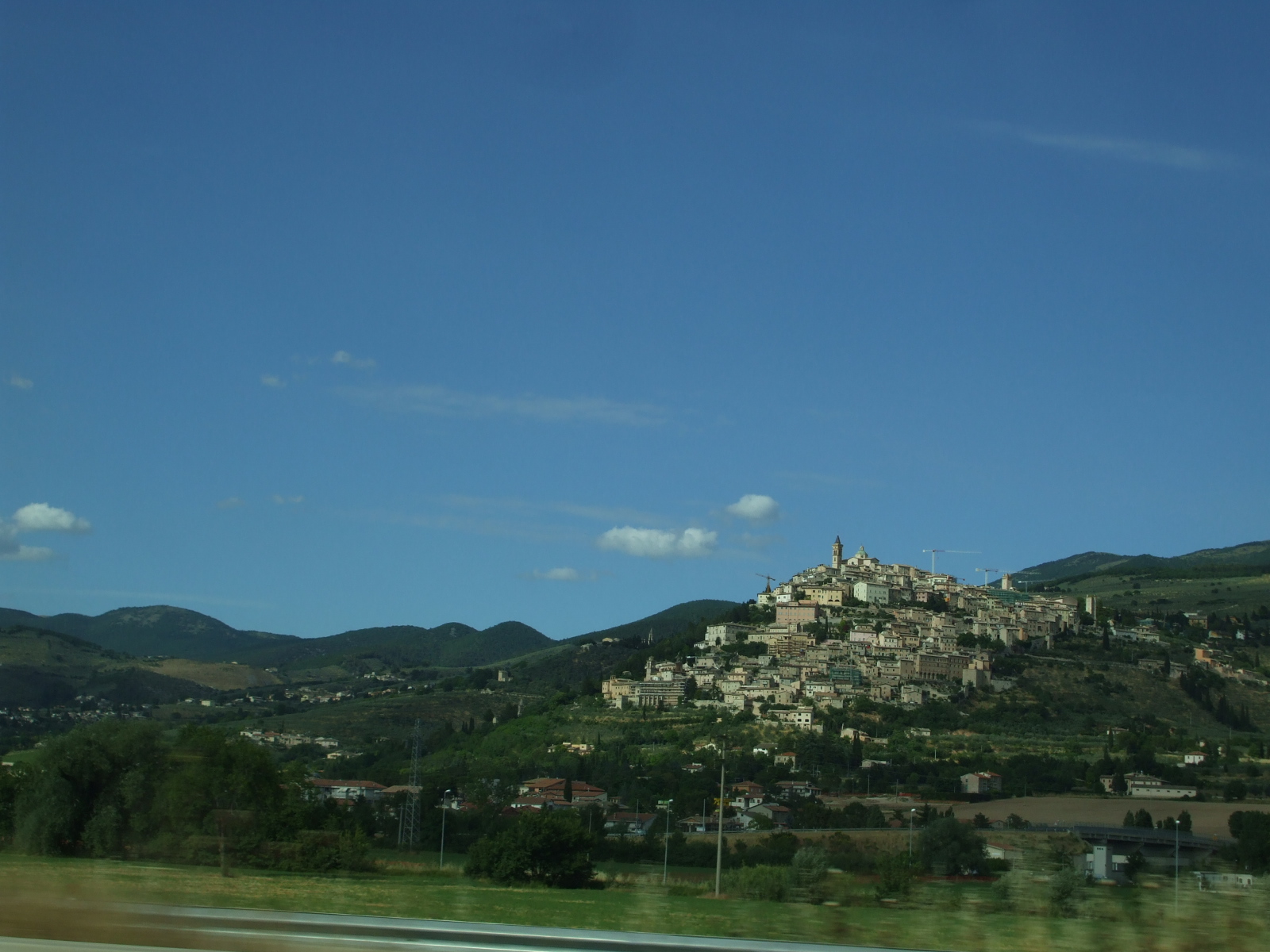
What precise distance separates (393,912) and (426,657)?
545 ft

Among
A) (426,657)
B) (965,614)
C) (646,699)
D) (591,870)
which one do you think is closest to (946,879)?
(591,870)

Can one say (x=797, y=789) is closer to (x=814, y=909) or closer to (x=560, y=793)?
(x=560, y=793)

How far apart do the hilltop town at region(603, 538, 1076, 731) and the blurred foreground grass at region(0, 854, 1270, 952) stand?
6608 cm

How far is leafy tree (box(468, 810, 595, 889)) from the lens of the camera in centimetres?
991

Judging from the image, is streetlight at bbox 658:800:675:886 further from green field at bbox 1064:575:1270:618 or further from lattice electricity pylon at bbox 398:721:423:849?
green field at bbox 1064:575:1270:618

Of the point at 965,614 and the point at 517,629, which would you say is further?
the point at 517,629

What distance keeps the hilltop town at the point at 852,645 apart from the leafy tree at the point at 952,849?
62.8m

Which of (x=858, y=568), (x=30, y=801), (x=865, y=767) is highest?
(x=858, y=568)

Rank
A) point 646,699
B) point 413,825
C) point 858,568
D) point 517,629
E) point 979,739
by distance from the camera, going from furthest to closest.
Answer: point 517,629 < point 858,568 < point 646,699 < point 979,739 < point 413,825

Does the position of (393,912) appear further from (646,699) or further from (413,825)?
(646,699)

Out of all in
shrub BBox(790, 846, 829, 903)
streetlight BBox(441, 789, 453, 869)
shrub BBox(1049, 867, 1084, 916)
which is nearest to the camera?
shrub BBox(1049, 867, 1084, 916)

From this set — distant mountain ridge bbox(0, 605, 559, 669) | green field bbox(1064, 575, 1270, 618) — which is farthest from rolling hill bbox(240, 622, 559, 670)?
green field bbox(1064, 575, 1270, 618)

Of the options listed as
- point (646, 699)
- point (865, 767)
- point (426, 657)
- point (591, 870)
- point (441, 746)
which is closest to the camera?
point (591, 870)

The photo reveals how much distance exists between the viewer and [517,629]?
194 meters
